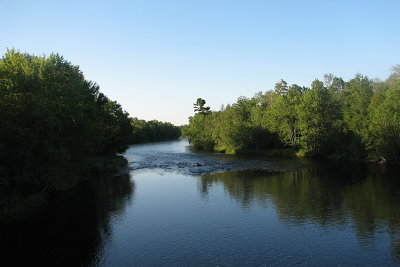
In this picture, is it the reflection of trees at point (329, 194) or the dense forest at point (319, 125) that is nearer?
the reflection of trees at point (329, 194)

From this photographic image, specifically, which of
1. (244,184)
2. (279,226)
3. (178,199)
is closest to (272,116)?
(244,184)

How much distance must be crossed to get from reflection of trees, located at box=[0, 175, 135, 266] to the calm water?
0.08 metres

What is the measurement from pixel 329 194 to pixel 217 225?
1640cm

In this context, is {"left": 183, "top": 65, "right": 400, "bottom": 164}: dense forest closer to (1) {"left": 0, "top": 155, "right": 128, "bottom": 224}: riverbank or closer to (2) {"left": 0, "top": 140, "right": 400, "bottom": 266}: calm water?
(2) {"left": 0, "top": 140, "right": 400, "bottom": 266}: calm water

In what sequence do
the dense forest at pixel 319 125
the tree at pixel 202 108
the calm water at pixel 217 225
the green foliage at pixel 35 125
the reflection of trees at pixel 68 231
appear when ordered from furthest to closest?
1. the tree at pixel 202 108
2. the dense forest at pixel 319 125
3. the green foliage at pixel 35 125
4. the reflection of trees at pixel 68 231
5. the calm water at pixel 217 225

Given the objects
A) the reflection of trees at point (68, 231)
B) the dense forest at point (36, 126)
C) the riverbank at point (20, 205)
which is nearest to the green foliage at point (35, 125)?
the dense forest at point (36, 126)

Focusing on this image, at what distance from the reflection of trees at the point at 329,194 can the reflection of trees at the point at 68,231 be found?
41.0 ft

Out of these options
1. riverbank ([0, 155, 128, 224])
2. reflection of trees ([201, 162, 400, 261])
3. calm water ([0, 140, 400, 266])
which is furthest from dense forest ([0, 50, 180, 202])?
reflection of trees ([201, 162, 400, 261])

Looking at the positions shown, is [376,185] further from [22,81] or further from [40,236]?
[22,81]

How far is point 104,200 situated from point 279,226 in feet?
65.3

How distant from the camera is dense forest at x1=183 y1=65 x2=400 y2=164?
55094 millimetres

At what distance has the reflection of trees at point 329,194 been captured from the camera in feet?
79.0

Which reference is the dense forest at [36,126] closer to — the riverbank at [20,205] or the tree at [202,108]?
the riverbank at [20,205]

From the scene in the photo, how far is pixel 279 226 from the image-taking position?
23.4 meters
